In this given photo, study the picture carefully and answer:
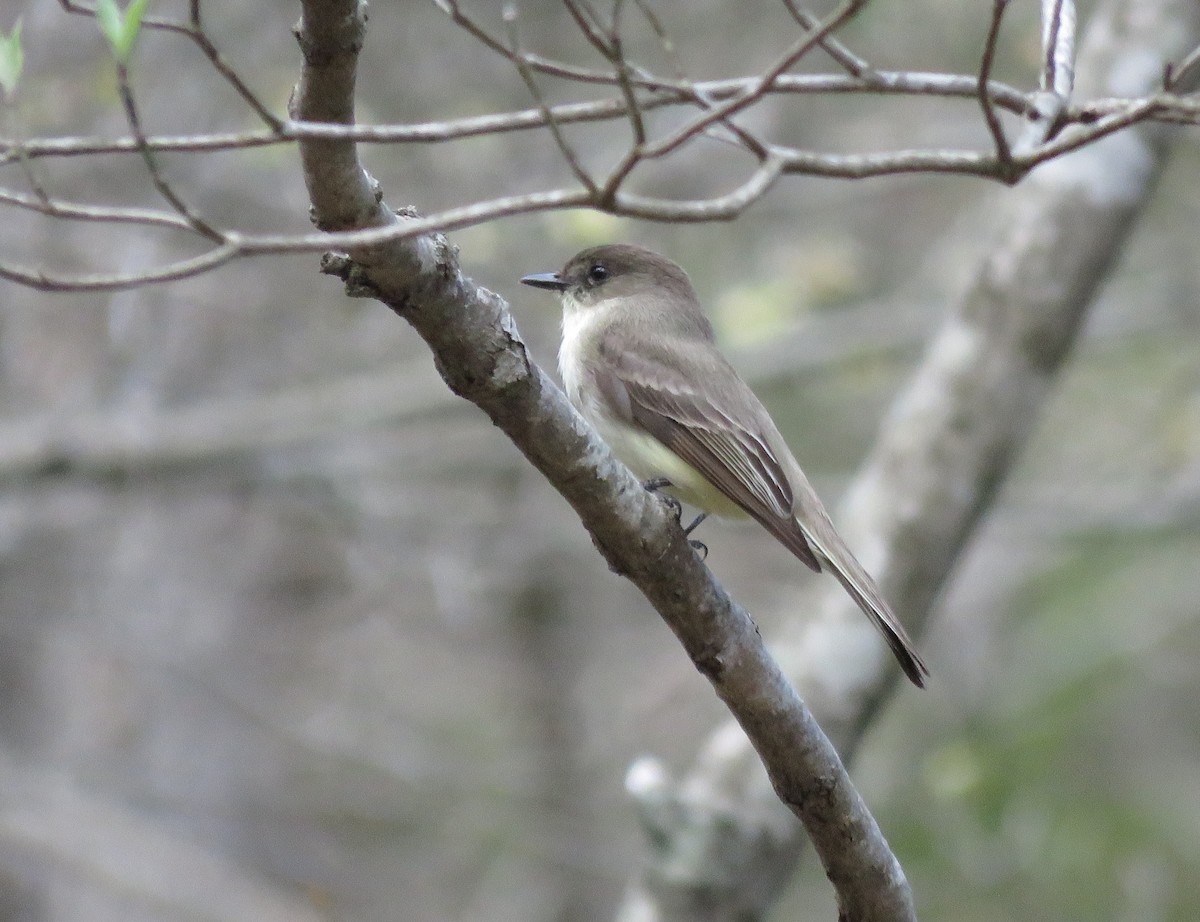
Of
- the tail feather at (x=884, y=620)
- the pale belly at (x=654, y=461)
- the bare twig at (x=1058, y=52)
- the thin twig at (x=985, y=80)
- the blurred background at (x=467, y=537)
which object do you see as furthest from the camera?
the blurred background at (x=467, y=537)

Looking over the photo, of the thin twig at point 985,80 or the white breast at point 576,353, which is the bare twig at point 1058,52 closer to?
the thin twig at point 985,80

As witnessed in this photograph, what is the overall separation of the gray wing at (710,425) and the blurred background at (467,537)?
1864 mm

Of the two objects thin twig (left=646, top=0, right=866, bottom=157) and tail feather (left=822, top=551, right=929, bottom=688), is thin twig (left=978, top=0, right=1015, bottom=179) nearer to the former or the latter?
thin twig (left=646, top=0, right=866, bottom=157)

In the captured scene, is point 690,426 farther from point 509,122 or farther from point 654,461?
point 509,122

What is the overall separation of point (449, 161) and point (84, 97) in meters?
1.74

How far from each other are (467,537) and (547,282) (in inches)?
105

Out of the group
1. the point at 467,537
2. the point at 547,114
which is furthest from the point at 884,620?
the point at 467,537

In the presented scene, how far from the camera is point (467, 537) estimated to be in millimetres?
8102

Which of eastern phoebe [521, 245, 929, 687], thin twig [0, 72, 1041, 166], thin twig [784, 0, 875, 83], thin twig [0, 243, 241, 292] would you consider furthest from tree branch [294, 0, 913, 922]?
thin twig [784, 0, 875, 83]

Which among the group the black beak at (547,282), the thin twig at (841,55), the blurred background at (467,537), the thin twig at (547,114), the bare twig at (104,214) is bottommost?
the bare twig at (104,214)

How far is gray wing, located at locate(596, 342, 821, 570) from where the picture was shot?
4.50m

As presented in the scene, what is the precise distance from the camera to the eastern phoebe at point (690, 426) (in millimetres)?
4480

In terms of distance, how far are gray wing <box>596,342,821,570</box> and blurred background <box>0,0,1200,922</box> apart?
6.12ft

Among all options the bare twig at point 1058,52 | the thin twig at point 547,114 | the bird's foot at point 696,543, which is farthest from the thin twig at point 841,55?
the bird's foot at point 696,543
